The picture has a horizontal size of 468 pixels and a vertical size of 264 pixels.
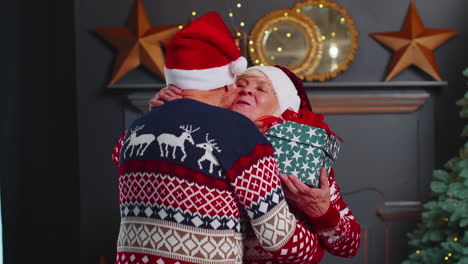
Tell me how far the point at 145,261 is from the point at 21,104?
1.90 metres

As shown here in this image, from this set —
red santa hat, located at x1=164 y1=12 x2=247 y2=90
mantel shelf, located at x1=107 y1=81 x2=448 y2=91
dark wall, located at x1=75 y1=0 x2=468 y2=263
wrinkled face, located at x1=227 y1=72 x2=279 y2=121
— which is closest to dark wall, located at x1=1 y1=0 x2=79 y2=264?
dark wall, located at x1=75 y1=0 x2=468 y2=263

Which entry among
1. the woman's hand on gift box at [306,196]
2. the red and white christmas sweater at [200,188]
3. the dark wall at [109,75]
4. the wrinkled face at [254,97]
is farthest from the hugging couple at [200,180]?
the dark wall at [109,75]

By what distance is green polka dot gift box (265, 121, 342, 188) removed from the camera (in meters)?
1.27

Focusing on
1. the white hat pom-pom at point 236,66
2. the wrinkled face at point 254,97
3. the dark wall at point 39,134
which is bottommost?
the dark wall at point 39,134

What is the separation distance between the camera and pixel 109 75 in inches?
133

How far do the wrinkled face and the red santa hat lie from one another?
0.70ft

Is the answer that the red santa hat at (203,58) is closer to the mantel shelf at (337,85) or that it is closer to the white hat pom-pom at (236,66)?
the white hat pom-pom at (236,66)

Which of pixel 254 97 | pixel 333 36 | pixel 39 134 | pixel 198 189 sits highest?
pixel 333 36

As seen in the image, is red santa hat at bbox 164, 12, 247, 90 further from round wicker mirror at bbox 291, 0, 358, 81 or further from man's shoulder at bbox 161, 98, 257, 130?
round wicker mirror at bbox 291, 0, 358, 81

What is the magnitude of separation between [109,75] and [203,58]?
2.35m

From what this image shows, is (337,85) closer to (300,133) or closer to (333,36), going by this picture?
(333,36)

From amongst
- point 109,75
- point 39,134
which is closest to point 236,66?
point 39,134

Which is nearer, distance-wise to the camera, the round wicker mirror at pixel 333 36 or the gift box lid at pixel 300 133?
the gift box lid at pixel 300 133

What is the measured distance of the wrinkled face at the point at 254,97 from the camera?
1.42 metres
